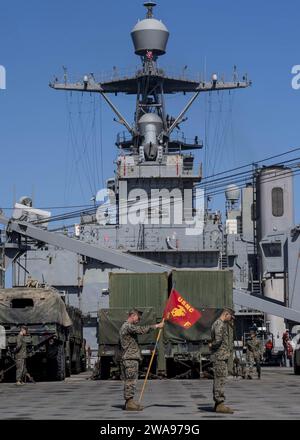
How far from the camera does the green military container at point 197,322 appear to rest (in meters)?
33.8

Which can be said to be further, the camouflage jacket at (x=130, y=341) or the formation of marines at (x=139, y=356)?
the camouflage jacket at (x=130, y=341)

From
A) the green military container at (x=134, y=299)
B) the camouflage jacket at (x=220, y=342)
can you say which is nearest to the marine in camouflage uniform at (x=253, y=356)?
the green military container at (x=134, y=299)

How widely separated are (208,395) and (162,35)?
4449cm

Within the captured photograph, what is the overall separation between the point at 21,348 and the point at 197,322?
22.8ft

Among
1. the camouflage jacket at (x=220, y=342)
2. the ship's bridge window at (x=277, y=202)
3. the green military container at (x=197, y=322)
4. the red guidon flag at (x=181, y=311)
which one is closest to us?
the camouflage jacket at (x=220, y=342)

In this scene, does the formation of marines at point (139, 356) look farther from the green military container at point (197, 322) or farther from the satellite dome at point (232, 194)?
the satellite dome at point (232, 194)

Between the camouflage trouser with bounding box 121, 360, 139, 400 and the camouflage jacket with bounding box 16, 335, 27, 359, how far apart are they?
11349 mm

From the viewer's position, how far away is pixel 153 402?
20.6 m

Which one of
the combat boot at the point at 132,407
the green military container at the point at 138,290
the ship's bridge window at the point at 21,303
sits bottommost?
the combat boot at the point at 132,407

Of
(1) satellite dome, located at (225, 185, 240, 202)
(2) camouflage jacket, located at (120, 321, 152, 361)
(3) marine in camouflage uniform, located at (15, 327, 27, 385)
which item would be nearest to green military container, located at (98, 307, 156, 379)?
(3) marine in camouflage uniform, located at (15, 327, 27, 385)

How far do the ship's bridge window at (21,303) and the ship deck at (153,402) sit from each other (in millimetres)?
3602

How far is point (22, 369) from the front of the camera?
97.3ft

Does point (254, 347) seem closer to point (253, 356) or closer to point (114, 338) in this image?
point (253, 356)
